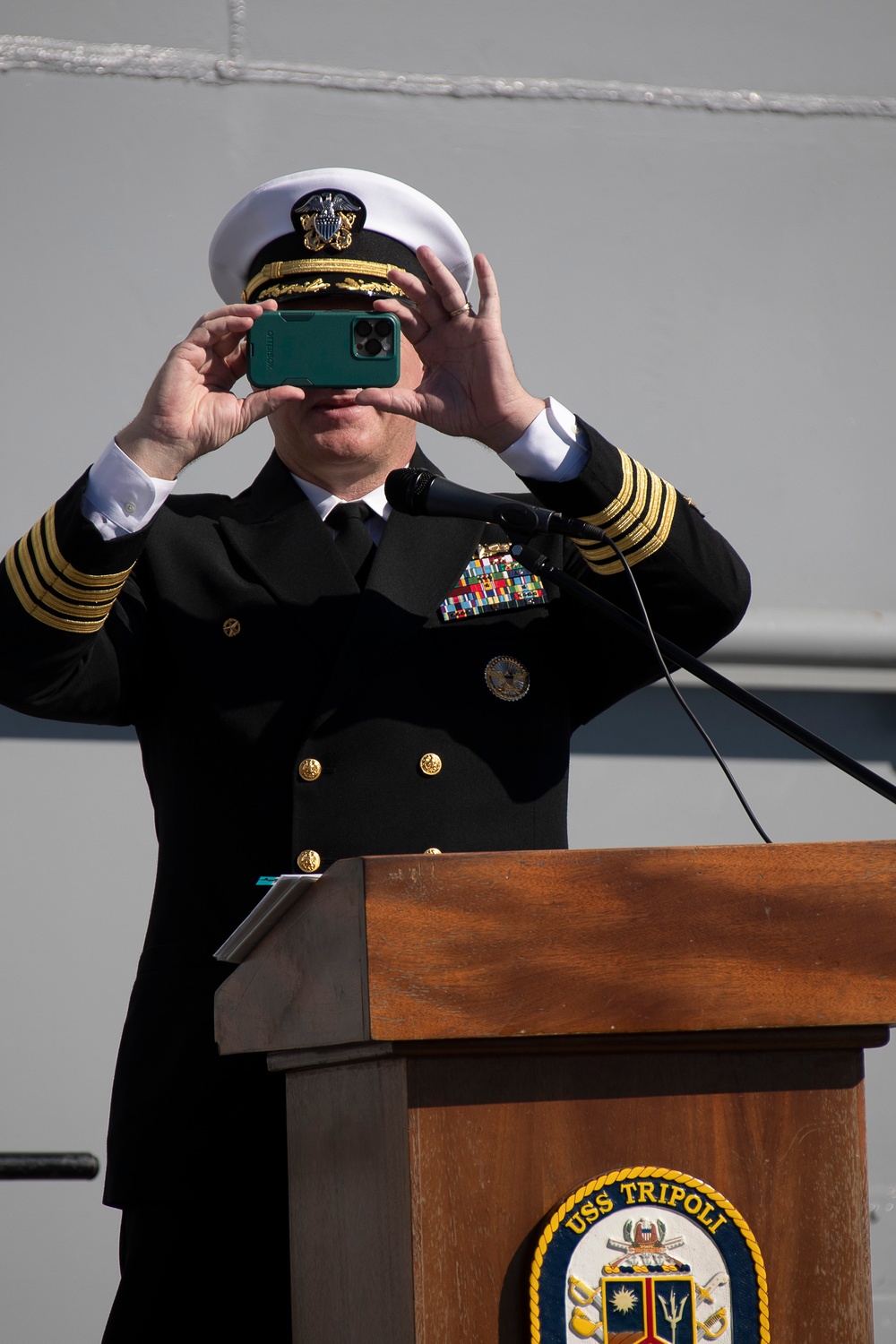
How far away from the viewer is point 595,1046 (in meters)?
0.77

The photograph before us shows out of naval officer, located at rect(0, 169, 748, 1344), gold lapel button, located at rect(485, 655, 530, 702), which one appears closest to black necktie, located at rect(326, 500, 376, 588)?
naval officer, located at rect(0, 169, 748, 1344)

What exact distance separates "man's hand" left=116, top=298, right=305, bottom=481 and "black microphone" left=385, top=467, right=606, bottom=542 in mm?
244

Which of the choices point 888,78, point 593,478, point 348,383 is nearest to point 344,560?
point 348,383

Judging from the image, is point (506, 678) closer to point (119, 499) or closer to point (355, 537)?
point (355, 537)

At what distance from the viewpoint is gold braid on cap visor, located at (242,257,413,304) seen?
5.02 ft

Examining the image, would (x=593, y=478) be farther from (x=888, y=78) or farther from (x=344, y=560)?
(x=888, y=78)

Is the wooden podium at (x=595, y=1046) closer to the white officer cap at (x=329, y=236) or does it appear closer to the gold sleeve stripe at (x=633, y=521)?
the gold sleeve stripe at (x=633, y=521)

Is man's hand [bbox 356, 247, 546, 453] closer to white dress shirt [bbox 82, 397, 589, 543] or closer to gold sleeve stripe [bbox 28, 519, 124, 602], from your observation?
white dress shirt [bbox 82, 397, 589, 543]

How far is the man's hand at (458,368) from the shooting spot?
1.34m

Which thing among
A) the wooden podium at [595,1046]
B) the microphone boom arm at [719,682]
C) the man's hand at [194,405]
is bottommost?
the wooden podium at [595,1046]

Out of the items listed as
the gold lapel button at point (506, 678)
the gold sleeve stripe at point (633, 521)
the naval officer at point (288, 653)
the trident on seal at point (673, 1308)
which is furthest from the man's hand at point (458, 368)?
the trident on seal at point (673, 1308)

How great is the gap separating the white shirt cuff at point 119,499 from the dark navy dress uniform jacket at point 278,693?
0.01 metres

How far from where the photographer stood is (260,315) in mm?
1378

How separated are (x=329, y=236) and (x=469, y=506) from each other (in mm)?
577
